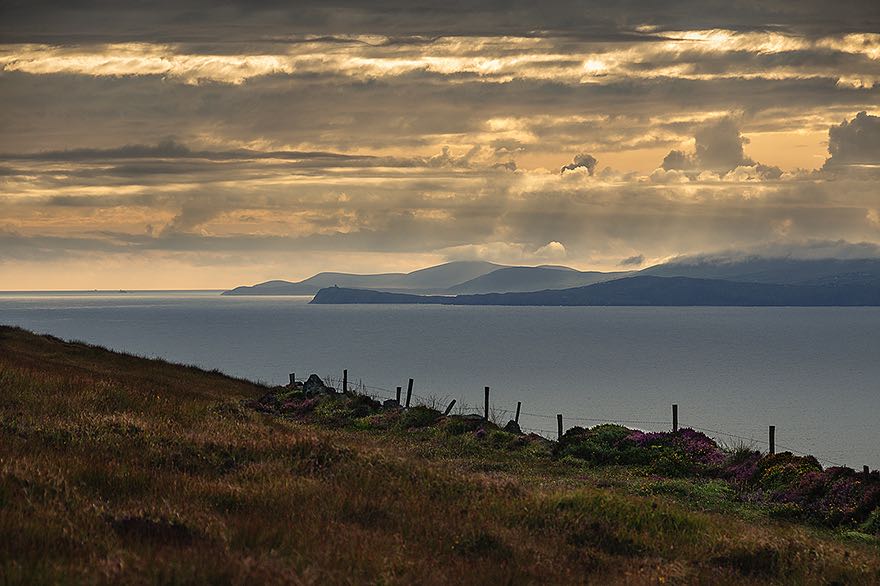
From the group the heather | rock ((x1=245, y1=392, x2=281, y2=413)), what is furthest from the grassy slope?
rock ((x1=245, y1=392, x2=281, y2=413))

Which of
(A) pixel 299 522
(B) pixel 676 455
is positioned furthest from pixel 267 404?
(A) pixel 299 522

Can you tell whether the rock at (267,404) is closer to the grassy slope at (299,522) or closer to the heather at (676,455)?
the heather at (676,455)

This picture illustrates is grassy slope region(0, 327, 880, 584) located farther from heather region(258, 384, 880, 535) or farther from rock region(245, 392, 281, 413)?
rock region(245, 392, 281, 413)

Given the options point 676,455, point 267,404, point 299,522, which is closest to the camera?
point 299,522

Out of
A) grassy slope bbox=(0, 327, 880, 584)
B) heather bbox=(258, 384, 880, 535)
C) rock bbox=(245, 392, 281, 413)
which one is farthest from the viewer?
rock bbox=(245, 392, 281, 413)

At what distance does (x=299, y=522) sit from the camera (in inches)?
456

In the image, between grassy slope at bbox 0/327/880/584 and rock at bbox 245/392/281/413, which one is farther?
rock at bbox 245/392/281/413

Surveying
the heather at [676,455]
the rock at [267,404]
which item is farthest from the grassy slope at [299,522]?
the rock at [267,404]

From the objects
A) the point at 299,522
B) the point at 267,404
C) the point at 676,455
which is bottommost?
the point at 676,455

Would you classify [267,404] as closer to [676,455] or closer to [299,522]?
[676,455]

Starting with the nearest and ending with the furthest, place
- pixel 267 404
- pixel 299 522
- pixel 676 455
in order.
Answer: pixel 299 522, pixel 676 455, pixel 267 404

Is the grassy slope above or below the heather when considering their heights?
above

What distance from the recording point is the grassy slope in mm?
9414

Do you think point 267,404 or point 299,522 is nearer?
point 299,522
